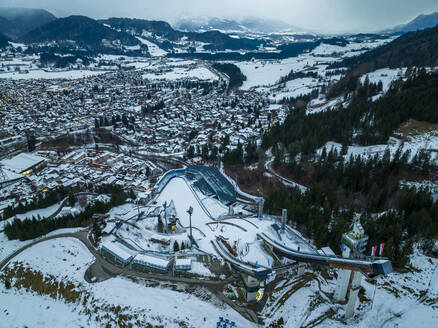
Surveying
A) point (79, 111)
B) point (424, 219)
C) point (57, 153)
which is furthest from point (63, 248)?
point (79, 111)

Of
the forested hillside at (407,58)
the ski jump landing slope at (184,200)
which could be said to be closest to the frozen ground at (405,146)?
the ski jump landing slope at (184,200)

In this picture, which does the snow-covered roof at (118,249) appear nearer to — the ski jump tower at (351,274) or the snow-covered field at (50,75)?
the ski jump tower at (351,274)

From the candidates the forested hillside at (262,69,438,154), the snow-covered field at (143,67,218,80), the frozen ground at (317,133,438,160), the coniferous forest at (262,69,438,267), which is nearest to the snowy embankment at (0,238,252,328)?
the coniferous forest at (262,69,438,267)

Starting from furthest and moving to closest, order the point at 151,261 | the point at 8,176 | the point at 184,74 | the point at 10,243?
the point at 184,74 < the point at 8,176 < the point at 10,243 < the point at 151,261

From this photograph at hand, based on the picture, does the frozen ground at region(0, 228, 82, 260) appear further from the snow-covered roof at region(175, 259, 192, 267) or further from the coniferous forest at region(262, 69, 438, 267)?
the coniferous forest at region(262, 69, 438, 267)

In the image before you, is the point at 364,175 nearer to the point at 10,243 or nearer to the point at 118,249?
the point at 118,249

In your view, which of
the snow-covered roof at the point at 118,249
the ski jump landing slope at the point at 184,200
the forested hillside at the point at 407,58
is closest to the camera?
the snow-covered roof at the point at 118,249

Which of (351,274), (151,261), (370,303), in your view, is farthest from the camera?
(151,261)

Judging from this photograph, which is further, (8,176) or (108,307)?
(8,176)

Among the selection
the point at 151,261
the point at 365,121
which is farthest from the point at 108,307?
the point at 365,121
